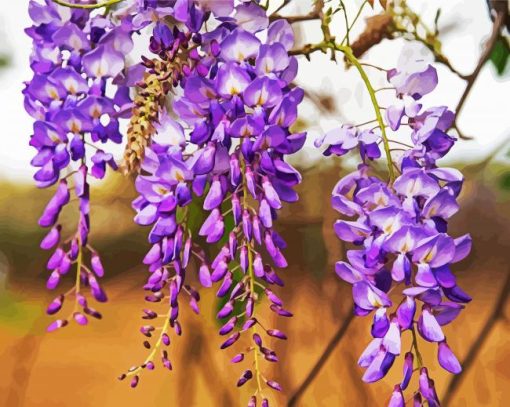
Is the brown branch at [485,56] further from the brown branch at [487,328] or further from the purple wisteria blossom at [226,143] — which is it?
the purple wisteria blossom at [226,143]

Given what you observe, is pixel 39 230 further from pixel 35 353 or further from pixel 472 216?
pixel 472 216

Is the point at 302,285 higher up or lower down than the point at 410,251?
lower down

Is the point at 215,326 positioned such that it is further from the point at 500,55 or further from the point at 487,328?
the point at 500,55

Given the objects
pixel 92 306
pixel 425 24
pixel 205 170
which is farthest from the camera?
pixel 92 306

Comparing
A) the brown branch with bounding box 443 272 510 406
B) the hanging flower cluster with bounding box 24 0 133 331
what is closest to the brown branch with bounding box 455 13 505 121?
the brown branch with bounding box 443 272 510 406

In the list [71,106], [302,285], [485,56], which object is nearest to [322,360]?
[302,285]

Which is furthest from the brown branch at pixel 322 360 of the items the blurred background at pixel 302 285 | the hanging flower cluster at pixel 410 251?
the hanging flower cluster at pixel 410 251

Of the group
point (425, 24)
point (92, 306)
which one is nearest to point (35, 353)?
point (92, 306)
